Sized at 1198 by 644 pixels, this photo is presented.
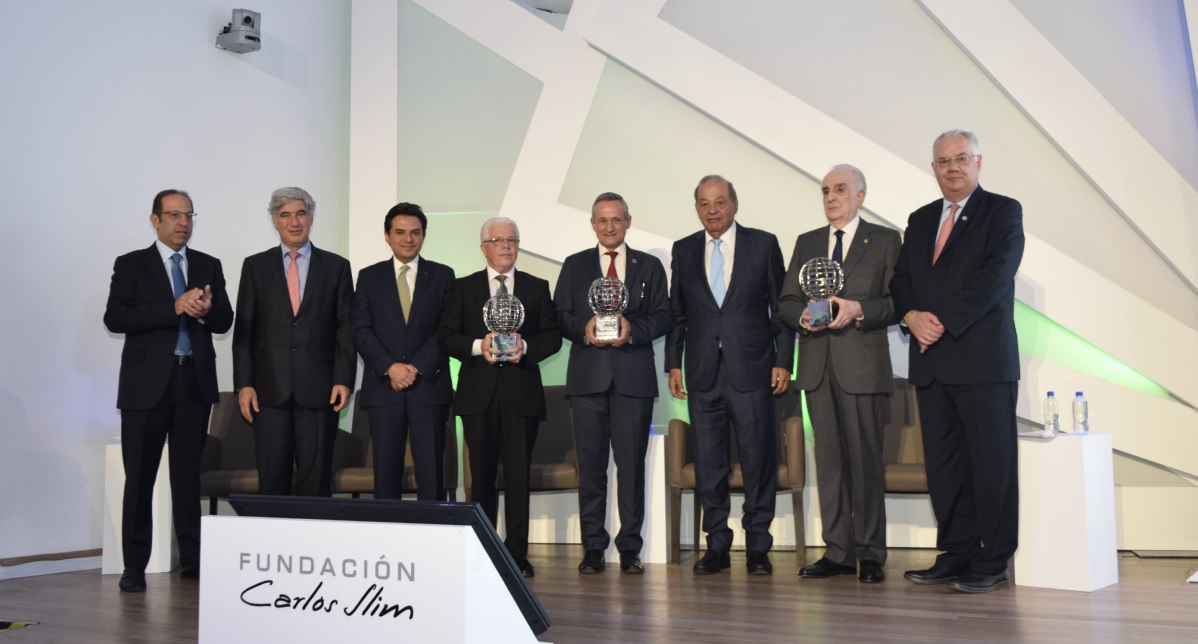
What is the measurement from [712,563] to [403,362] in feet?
5.42

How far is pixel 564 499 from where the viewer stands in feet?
20.4

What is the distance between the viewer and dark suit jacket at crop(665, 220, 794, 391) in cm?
466

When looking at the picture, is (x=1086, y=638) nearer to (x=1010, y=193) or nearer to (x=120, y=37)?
(x=1010, y=193)

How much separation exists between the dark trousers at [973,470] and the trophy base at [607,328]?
4.26 ft

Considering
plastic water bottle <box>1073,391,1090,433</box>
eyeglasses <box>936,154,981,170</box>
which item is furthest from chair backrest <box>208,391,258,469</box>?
→ plastic water bottle <box>1073,391,1090,433</box>

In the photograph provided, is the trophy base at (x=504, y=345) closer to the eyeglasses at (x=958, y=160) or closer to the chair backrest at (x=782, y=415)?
the chair backrest at (x=782, y=415)

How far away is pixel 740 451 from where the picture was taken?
4707 mm

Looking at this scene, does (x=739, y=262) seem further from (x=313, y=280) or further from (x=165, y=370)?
(x=165, y=370)

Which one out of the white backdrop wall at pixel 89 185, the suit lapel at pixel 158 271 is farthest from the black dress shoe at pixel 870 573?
the white backdrop wall at pixel 89 185

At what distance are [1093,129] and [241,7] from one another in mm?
4842

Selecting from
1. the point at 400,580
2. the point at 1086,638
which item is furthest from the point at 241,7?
the point at 1086,638

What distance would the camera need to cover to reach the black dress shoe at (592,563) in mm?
4742

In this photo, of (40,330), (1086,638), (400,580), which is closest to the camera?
(400,580)

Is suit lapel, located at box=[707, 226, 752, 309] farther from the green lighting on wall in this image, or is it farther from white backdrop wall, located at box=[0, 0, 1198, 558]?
the green lighting on wall
